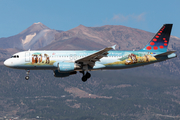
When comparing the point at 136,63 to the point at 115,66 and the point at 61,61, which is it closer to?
the point at 115,66

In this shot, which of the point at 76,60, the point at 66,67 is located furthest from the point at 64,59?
the point at 66,67

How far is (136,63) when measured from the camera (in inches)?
2482

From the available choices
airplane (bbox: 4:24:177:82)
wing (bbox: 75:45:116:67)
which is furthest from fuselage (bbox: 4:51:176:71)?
wing (bbox: 75:45:116:67)

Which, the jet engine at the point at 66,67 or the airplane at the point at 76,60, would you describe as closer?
the jet engine at the point at 66,67

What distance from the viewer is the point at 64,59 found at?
60.3 metres

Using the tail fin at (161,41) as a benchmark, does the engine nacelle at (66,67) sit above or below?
below

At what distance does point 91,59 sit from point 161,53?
47.5 feet

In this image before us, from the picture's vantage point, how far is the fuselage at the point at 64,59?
5959 cm

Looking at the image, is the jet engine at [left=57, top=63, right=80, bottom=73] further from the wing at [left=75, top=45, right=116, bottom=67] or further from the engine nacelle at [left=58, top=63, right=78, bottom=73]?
the wing at [left=75, top=45, right=116, bottom=67]

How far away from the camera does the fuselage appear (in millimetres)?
59594

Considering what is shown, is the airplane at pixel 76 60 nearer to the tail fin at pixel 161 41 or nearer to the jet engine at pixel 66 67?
the jet engine at pixel 66 67

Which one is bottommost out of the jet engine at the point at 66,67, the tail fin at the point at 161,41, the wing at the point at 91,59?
the jet engine at the point at 66,67

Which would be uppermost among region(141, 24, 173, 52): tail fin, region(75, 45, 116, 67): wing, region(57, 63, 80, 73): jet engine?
region(141, 24, 173, 52): tail fin

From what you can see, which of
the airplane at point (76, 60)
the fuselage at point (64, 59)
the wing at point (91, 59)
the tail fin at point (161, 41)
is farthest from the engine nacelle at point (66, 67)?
the tail fin at point (161, 41)
